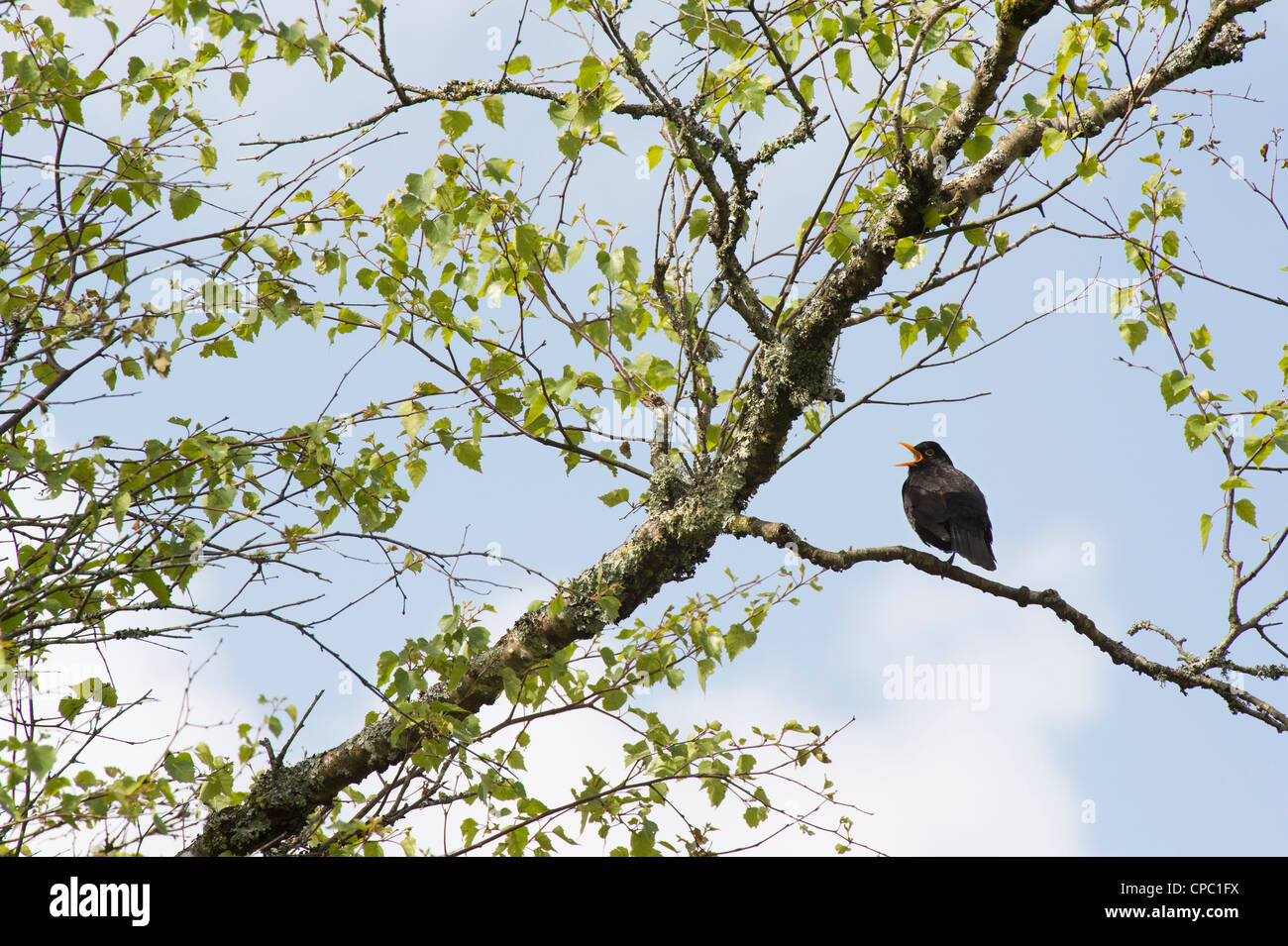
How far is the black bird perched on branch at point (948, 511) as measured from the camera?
750 centimetres

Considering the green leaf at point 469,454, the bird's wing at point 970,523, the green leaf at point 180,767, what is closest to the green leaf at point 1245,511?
the bird's wing at point 970,523

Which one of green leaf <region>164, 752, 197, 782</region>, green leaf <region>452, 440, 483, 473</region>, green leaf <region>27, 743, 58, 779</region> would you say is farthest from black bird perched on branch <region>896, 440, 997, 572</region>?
green leaf <region>27, 743, 58, 779</region>

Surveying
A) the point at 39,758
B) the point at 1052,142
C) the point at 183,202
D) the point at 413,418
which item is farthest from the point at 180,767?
the point at 1052,142

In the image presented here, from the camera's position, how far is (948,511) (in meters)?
7.85

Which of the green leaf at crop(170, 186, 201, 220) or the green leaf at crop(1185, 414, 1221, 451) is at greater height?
the green leaf at crop(170, 186, 201, 220)

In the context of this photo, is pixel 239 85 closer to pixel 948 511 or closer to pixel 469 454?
pixel 469 454

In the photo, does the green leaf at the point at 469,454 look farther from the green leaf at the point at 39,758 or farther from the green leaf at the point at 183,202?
the green leaf at the point at 39,758

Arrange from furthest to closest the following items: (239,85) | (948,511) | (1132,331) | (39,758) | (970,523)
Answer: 1. (948,511)
2. (970,523)
3. (1132,331)
4. (239,85)
5. (39,758)

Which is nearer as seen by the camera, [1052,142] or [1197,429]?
[1052,142]

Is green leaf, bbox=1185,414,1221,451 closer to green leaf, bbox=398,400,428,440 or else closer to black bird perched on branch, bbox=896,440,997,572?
black bird perched on branch, bbox=896,440,997,572

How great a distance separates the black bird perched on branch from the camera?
24.6 feet

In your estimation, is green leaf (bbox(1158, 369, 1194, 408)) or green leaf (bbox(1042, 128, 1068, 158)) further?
green leaf (bbox(1158, 369, 1194, 408))
